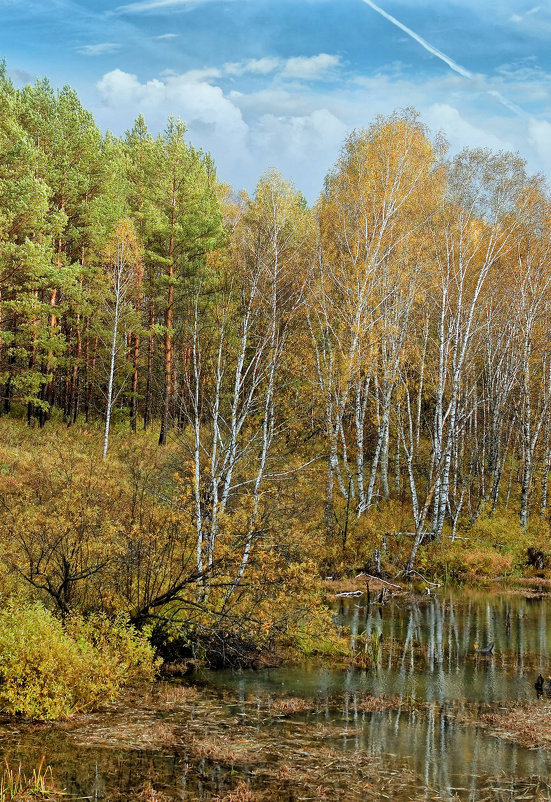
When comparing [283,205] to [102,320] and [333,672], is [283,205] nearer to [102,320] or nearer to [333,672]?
[102,320]

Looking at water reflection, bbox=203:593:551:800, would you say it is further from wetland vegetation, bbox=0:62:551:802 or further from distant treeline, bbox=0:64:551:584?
distant treeline, bbox=0:64:551:584

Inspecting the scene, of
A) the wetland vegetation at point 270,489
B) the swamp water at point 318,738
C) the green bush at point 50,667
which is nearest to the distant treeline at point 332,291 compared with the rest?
the wetland vegetation at point 270,489

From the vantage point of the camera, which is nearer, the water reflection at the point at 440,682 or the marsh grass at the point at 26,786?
the marsh grass at the point at 26,786

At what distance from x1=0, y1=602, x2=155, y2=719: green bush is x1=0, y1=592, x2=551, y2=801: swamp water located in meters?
0.37

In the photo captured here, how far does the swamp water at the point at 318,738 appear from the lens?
28.1ft

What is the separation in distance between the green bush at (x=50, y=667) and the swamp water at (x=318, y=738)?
372mm

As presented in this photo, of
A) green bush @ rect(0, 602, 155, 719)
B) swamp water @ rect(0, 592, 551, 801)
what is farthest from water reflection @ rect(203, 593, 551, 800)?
green bush @ rect(0, 602, 155, 719)

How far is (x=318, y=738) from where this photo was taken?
33.4 ft

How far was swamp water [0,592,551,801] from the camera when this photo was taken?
8.58m

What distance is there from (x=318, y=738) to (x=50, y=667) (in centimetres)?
409

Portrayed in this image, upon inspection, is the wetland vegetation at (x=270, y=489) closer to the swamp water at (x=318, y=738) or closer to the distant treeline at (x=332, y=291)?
the swamp water at (x=318, y=738)

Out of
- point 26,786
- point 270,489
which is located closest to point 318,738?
point 26,786

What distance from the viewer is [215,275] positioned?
3359 cm

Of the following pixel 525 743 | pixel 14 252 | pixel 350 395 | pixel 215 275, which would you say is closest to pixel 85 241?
pixel 215 275
